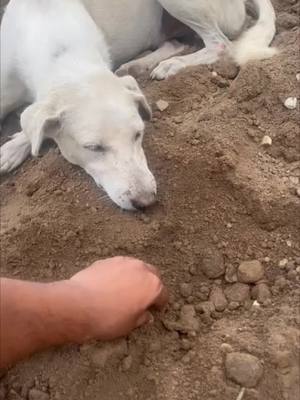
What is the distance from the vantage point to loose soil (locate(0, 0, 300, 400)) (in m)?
2.19

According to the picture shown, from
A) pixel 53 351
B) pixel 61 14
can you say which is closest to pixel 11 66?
pixel 61 14

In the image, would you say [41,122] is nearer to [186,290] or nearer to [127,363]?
[186,290]

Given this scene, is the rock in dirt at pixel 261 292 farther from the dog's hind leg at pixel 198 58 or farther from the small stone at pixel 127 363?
the dog's hind leg at pixel 198 58

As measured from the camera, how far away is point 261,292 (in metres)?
2.38

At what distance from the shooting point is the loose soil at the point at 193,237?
7.18 feet

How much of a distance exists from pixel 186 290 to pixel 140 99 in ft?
2.26

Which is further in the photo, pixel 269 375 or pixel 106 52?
pixel 106 52

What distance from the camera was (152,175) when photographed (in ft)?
8.63

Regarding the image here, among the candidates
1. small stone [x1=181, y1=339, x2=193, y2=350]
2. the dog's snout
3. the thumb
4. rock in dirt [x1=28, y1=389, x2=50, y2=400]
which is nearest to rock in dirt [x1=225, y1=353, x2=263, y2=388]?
small stone [x1=181, y1=339, x2=193, y2=350]

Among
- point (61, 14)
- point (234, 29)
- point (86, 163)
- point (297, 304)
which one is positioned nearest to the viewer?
point (297, 304)

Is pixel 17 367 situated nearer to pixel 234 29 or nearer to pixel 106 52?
pixel 106 52

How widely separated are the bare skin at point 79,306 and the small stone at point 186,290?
15cm

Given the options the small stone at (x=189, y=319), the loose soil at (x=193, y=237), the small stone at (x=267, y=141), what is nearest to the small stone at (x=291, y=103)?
the loose soil at (x=193, y=237)

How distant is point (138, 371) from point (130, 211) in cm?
59
